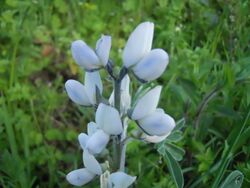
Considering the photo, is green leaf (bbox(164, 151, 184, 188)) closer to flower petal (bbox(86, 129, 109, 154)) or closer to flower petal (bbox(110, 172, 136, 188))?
flower petal (bbox(110, 172, 136, 188))

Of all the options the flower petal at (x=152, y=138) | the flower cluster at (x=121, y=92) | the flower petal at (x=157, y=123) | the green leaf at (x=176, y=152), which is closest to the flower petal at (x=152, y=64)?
the flower cluster at (x=121, y=92)

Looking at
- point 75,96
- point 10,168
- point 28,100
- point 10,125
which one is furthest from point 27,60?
point 75,96

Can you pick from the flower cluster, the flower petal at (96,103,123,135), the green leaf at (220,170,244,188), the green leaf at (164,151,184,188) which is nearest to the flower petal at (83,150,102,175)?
the flower cluster

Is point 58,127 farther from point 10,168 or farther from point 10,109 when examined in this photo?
point 10,168

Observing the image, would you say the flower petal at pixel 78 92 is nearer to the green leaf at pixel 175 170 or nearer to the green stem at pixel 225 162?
the green leaf at pixel 175 170

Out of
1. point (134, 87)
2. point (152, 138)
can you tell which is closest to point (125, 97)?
point (152, 138)

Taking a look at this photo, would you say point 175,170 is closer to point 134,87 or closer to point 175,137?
point 175,137
